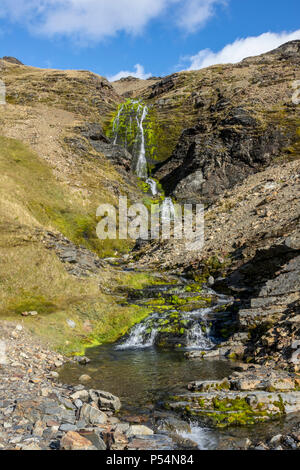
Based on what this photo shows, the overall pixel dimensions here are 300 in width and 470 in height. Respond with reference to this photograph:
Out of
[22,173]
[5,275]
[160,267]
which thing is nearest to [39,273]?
[5,275]

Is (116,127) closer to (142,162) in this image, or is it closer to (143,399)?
(142,162)

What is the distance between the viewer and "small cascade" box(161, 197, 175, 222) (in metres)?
61.5

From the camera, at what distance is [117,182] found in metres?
69.4

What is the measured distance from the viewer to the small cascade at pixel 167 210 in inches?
2420

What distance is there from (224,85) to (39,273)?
11001 centimetres

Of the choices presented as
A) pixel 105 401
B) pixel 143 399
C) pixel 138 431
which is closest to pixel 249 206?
pixel 143 399

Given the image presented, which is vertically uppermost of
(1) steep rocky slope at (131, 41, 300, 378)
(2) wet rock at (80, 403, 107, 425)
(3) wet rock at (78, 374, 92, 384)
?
(1) steep rocky slope at (131, 41, 300, 378)

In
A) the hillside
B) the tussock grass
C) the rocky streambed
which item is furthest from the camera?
the hillside

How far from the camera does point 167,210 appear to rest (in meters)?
63.8

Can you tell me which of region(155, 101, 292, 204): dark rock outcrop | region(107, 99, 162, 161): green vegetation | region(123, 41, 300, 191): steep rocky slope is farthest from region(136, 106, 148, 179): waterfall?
region(155, 101, 292, 204): dark rock outcrop

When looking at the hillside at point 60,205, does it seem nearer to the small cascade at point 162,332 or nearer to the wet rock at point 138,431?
the small cascade at point 162,332

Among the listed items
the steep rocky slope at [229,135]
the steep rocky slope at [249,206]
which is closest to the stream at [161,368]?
the steep rocky slope at [249,206]

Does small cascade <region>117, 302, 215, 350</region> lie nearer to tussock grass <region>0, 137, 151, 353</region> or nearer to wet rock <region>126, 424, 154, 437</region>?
tussock grass <region>0, 137, 151, 353</region>
